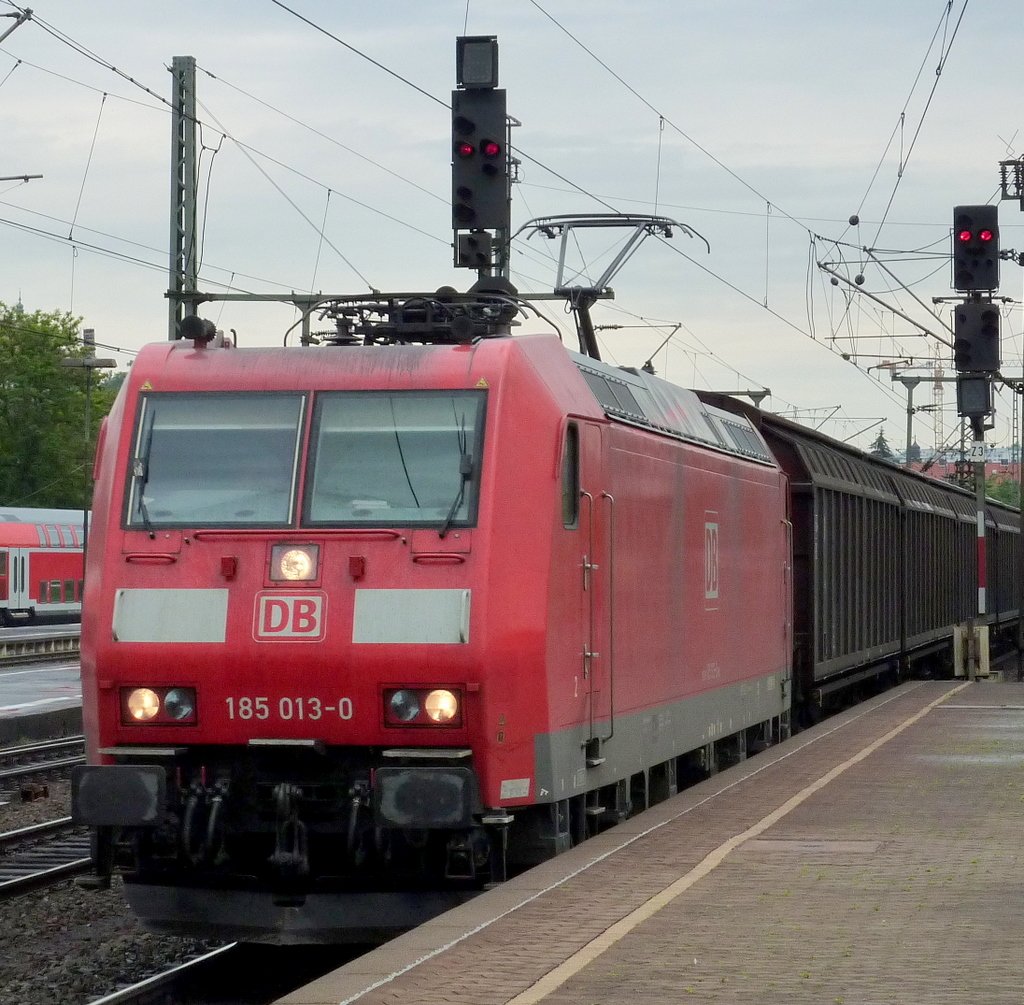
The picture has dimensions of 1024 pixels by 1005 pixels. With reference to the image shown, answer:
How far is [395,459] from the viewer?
31.1 ft

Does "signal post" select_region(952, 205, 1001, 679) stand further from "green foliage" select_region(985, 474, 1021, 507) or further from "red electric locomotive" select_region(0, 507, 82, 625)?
"green foliage" select_region(985, 474, 1021, 507)

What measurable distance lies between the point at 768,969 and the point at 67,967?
4.50 meters

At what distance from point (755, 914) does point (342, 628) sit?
2411 millimetres

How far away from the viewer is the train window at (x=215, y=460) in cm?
953

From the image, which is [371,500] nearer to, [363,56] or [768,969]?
[768,969]

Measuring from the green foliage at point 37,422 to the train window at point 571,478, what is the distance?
69.5 metres

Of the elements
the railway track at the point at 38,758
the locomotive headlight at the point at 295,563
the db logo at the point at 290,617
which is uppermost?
the locomotive headlight at the point at 295,563

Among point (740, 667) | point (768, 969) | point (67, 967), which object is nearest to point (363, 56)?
point (740, 667)

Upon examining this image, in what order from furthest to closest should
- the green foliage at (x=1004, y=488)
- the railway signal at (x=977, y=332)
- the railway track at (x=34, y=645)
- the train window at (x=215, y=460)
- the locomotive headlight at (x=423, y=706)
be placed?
the green foliage at (x=1004, y=488)
the railway track at (x=34, y=645)
the railway signal at (x=977, y=332)
the train window at (x=215, y=460)
the locomotive headlight at (x=423, y=706)

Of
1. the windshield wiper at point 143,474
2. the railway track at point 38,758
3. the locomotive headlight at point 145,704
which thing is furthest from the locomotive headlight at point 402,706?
the railway track at point 38,758

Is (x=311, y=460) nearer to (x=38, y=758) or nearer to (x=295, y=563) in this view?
(x=295, y=563)

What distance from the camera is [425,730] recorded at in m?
9.05

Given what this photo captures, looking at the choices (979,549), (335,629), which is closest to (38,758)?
(335,629)

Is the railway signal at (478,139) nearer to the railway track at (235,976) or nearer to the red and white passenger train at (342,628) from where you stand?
the red and white passenger train at (342,628)
